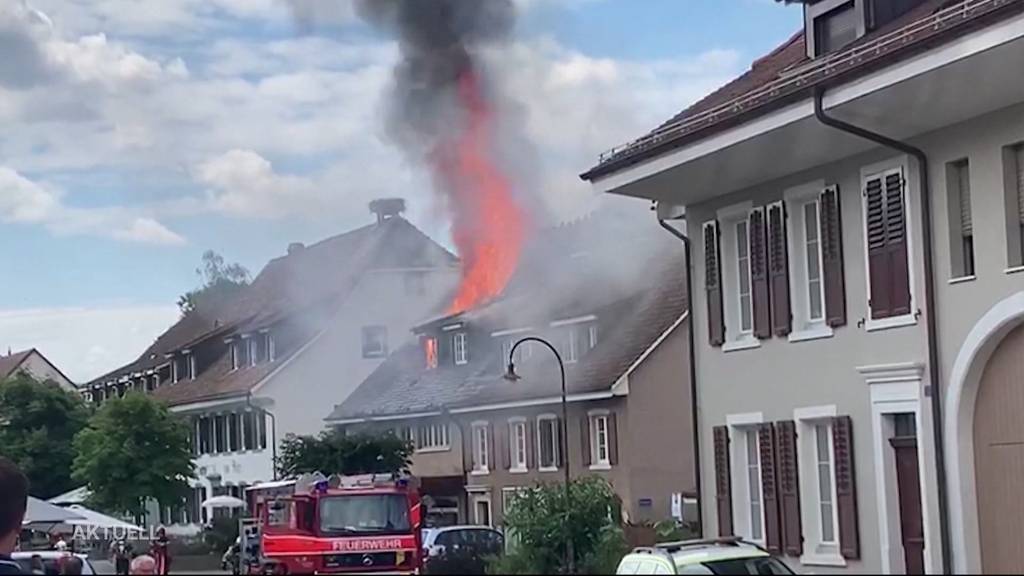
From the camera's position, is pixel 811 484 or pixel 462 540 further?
pixel 462 540

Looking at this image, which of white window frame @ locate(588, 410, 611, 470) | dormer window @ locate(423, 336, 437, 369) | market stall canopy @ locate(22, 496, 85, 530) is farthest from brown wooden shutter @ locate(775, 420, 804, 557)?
dormer window @ locate(423, 336, 437, 369)

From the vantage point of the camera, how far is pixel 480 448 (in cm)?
5194

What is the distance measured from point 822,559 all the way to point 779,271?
440cm

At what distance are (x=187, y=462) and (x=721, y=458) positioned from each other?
34.5 m

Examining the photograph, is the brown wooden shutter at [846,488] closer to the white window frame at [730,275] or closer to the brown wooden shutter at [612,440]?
the white window frame at [730,275]

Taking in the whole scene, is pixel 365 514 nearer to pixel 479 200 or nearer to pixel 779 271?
pixel 779 271

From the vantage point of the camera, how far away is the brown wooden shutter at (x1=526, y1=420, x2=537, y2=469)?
158 feet

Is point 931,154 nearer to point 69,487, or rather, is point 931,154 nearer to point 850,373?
point 850,373

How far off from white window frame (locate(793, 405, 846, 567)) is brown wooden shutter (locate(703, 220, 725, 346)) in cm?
281

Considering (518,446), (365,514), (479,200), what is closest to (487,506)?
(518,446)

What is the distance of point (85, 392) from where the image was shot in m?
86.2

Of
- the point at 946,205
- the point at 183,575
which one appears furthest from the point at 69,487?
the point at 183,575

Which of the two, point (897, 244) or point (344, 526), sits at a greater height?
point (897, 244)

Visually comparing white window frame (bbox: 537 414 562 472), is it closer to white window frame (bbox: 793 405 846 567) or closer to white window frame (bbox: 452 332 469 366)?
white window frame (bbox: 452 332 469 366)
